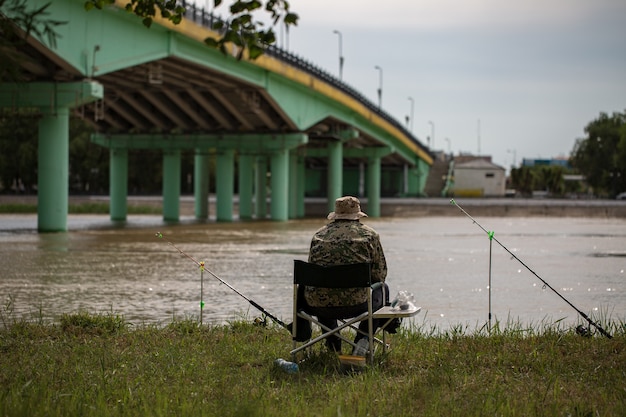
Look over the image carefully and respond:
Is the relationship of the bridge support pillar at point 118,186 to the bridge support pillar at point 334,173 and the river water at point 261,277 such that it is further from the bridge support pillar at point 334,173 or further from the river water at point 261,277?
the river water at point 261,277

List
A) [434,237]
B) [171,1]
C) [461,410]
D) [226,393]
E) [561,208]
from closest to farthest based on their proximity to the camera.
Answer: [461,410]
[226,393]
[171,1]
[434,237]
[561,208]

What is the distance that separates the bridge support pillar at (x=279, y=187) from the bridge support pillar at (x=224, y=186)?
231cm

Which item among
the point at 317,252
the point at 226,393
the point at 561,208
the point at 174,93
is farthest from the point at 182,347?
the point at 561,208

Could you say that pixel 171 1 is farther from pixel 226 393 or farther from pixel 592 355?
pixel 592 355

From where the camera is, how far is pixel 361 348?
8.94 m

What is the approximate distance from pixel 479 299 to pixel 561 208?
210ft

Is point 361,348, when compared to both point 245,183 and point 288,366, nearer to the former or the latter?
point 288,366

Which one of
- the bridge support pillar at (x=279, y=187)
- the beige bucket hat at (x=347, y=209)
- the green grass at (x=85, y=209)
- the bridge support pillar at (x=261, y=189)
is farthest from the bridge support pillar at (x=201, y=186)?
the beige bucket hat at (x=347, y=209)

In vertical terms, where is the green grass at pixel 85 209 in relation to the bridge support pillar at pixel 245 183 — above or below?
Result: below

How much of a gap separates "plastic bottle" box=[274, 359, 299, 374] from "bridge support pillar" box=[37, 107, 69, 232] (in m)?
27.9

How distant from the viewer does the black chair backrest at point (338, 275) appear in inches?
343

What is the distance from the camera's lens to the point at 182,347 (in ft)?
32.6

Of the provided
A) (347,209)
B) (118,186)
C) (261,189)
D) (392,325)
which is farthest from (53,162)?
(261,189)

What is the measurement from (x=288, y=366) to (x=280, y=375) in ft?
0.46
